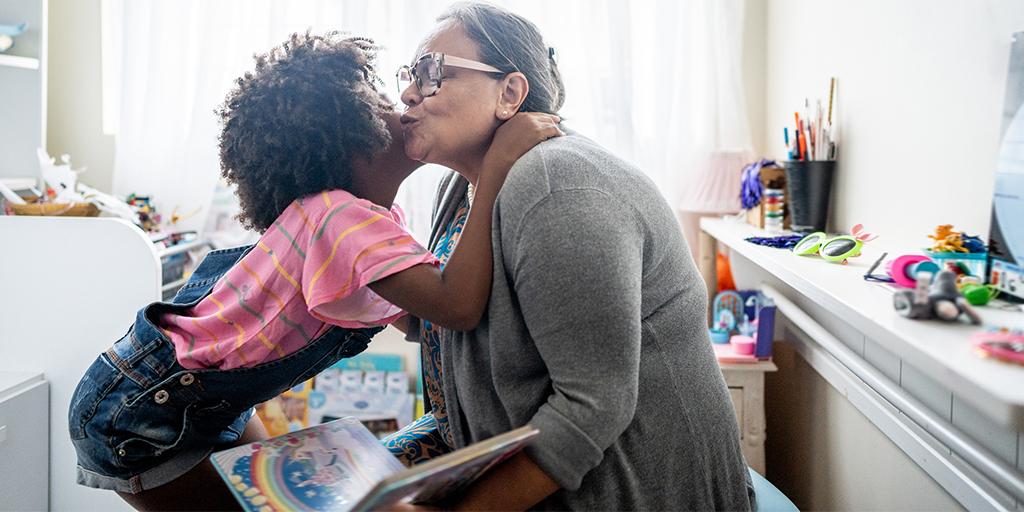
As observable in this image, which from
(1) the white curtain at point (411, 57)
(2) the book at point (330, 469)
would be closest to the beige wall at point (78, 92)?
(1) the white curtain at point (411, 57)

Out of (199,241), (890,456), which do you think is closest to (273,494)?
(890,456)

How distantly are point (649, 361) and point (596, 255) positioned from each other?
0.69 ft

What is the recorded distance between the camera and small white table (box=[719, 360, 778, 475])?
2.01 metres

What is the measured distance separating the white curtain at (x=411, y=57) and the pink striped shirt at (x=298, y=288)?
4.41ft

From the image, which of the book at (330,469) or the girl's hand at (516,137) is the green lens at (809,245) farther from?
the book at (330,469)

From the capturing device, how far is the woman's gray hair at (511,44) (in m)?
1.21

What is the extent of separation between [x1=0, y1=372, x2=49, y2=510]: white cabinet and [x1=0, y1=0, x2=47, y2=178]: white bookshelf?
2.33 ft

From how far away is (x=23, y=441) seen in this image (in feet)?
6.44

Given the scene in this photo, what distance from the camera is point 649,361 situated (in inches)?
42.6

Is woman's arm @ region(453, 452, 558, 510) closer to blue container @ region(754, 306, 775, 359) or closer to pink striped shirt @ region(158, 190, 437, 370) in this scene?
pink striped shirt @ region(158, 190, 437, 370)

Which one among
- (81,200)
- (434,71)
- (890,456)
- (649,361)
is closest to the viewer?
(649,361)

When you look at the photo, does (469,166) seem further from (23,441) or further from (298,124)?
(23,441)

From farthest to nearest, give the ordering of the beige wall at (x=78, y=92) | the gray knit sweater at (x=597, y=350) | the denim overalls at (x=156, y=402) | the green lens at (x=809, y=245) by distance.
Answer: the beige wall at (x=78, y=92) < the green lens at (x=809, y=245) < the denim overalls at (x=156, y=402) < the gray knit sweater at (x=597, y=350)

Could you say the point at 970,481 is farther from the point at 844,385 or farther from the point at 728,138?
the point at 728,138
